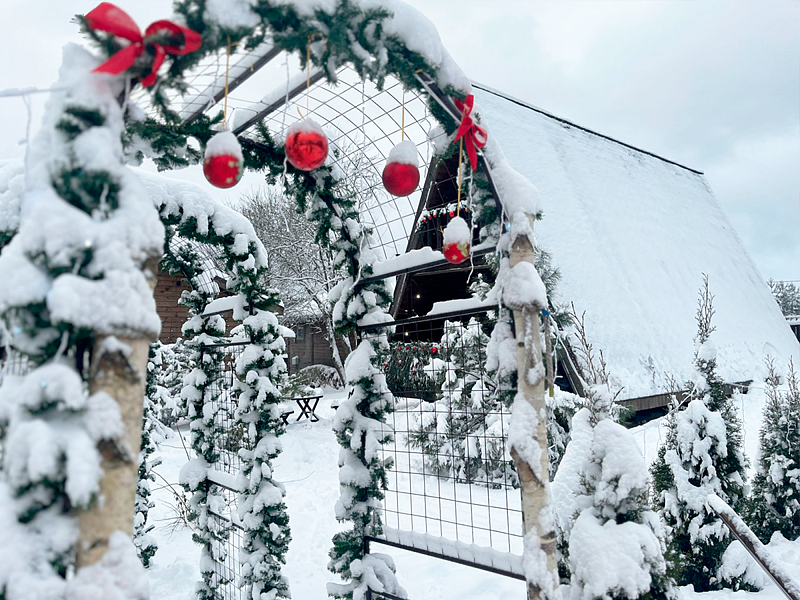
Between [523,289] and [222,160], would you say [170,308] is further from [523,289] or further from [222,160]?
[523,289]

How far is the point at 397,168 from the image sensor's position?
88.8 inches

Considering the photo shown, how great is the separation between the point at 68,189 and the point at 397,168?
1333 millimetres

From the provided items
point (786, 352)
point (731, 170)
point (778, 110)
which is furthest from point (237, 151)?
point (731, 170)

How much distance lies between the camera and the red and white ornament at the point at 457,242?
7.48ft

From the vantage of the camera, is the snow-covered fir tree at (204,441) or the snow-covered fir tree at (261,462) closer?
the snow-covered fir tree at (261,462)

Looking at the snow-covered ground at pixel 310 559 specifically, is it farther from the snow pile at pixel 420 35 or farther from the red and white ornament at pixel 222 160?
the snow pile at pixel 420 35

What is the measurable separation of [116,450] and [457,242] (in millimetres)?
1571

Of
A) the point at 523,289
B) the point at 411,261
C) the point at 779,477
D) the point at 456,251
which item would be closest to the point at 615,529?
the point at 523,289

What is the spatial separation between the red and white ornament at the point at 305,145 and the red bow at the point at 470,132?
630 mm

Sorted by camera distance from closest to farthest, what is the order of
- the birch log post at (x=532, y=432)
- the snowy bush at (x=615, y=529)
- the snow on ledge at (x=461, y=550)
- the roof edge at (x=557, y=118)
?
1. the birch log post at (x=532, y=432)
2. the snowy bush at (x=615, y=529)
3. the snow on ledge at (x=461, y=550)
4. the roof edge at (x=557, y=118)

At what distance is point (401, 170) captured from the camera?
225cm

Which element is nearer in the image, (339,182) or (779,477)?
(339,182)

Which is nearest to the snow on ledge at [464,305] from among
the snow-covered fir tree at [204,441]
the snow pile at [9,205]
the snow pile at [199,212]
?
the snow pile at [199,212]

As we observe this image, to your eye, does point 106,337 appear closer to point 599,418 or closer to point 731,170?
point 599,418
